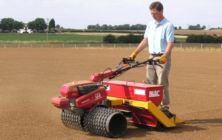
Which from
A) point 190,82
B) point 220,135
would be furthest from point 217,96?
point 220,135

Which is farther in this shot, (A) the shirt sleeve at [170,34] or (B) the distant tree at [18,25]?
(B) the distant tree at [18,25]

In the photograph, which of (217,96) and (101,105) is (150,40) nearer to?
(101,105)

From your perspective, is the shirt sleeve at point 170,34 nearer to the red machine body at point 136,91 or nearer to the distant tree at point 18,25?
the red machine body at point 136,91

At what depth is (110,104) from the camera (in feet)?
26.2

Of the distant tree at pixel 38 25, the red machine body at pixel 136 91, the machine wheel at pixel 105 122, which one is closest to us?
the machine wheel at pixel 105 122

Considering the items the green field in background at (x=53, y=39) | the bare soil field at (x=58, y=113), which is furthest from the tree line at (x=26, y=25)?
the bare soil field at (x=58, y=113)

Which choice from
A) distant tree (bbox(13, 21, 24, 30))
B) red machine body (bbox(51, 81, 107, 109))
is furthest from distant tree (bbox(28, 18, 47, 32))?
red machine body (bbox(51, 81, 107, 109))

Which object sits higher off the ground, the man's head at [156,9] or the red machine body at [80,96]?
the man's head at [156,9]

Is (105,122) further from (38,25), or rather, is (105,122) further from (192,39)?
(38,25)

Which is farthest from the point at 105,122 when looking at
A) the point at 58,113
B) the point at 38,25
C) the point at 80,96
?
the point at 38,25

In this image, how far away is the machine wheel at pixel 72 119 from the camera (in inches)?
303

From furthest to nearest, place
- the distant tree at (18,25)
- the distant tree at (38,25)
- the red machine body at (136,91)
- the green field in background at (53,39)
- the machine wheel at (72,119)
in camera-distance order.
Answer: the distant tree at (18,25) → the distant tree at (38,25) → the green field in background at (53,39) → the red machine body at (136,91) → the machine wheel at (72,119)

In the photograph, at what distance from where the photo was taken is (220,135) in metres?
7.87

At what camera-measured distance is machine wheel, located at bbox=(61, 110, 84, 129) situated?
25.2 ft
